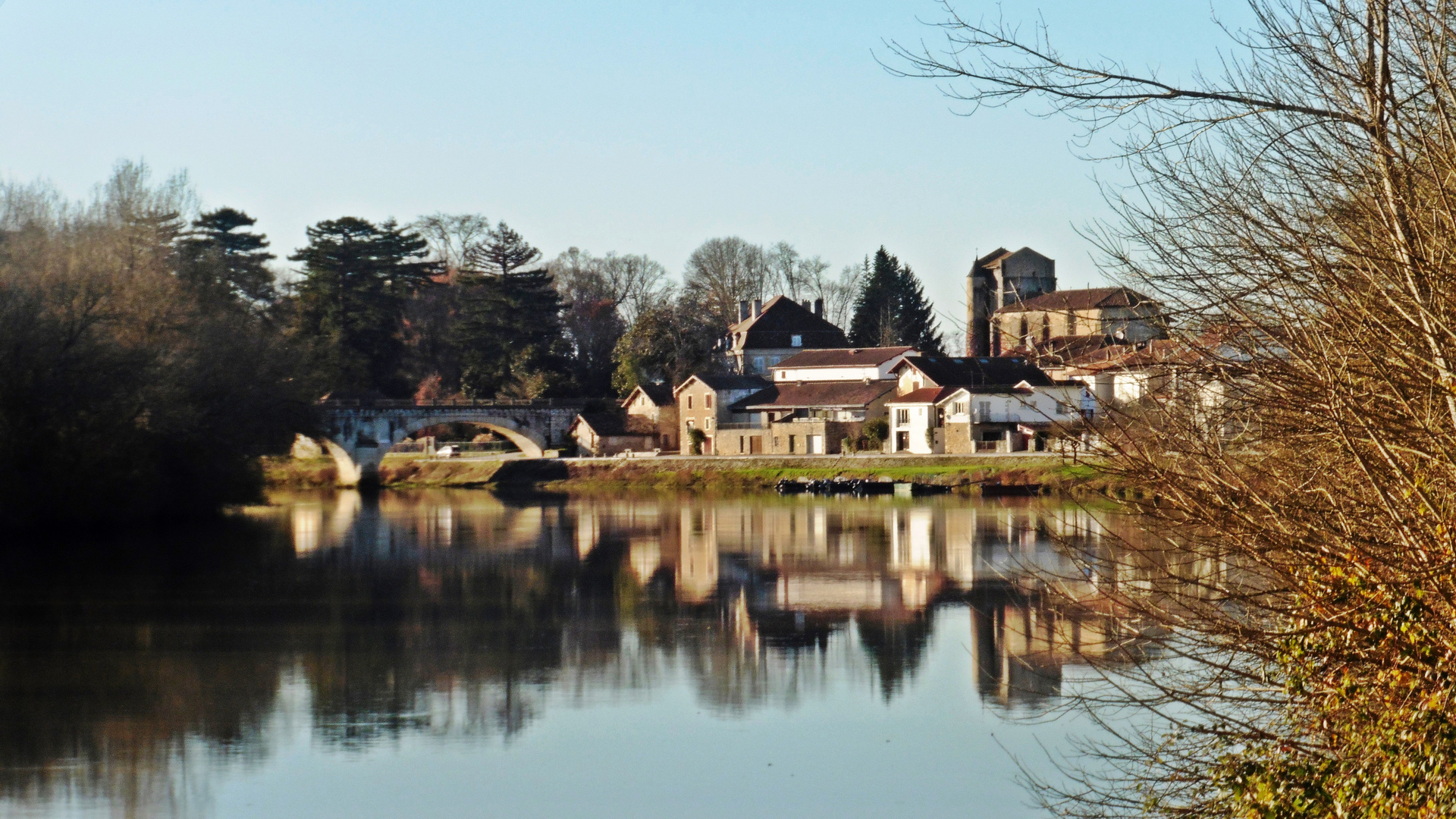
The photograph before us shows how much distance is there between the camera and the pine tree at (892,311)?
80.1m

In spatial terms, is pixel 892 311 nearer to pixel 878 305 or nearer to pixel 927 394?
pixel 878 305

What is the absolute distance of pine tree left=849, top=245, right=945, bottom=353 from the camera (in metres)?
80.1

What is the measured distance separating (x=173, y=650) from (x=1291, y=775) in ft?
43.0

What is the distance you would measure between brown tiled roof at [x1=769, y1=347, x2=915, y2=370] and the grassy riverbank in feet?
40.3

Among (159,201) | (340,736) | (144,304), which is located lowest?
(340,736)

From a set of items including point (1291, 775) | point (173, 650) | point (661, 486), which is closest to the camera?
point (1291, 775)

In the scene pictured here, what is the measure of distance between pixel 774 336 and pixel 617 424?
680 inches

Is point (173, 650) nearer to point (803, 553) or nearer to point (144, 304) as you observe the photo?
point (803, 553)

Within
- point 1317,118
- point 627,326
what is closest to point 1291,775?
point 1317,118

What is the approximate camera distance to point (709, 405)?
6681cm

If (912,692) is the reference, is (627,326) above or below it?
above

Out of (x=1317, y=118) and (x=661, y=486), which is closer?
(x=1317, y=118)

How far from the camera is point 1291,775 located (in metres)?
6.82

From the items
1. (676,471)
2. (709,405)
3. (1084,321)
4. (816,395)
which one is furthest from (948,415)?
(1084,321)
